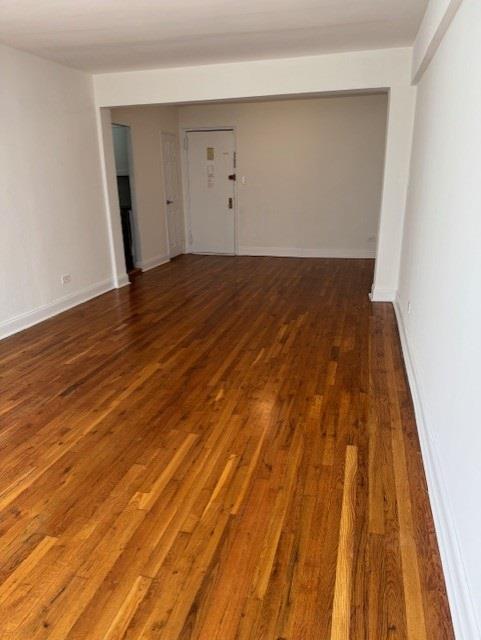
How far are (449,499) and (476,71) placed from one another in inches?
65.3

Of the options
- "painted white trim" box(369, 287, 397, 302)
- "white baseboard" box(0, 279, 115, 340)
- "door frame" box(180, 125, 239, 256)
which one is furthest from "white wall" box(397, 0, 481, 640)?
"door frame" box(180, 125, 239, 256)

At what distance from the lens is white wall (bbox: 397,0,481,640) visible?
1.44 meters

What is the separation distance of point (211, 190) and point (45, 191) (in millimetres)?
3796

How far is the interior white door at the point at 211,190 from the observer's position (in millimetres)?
7672

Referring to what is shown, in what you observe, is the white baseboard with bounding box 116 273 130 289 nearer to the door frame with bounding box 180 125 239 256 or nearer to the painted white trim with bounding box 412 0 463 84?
the door frame with bounding box 180 125 239 256

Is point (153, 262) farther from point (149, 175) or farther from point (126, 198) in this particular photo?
point (149, 175)

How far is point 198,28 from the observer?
3.48 metres

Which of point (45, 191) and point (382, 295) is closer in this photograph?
point (45, 191)

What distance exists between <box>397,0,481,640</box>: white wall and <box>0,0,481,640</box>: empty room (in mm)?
19

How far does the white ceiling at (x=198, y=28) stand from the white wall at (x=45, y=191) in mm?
330

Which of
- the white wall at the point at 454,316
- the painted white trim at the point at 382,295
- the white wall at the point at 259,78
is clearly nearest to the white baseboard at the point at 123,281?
the white wall at the point at 259,78

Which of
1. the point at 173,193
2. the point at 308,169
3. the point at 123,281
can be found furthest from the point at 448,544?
the point at 173,193

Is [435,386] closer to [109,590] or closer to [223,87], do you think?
[109,590]

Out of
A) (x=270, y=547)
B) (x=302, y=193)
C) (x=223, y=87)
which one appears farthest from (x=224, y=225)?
(x=270, y=547)
